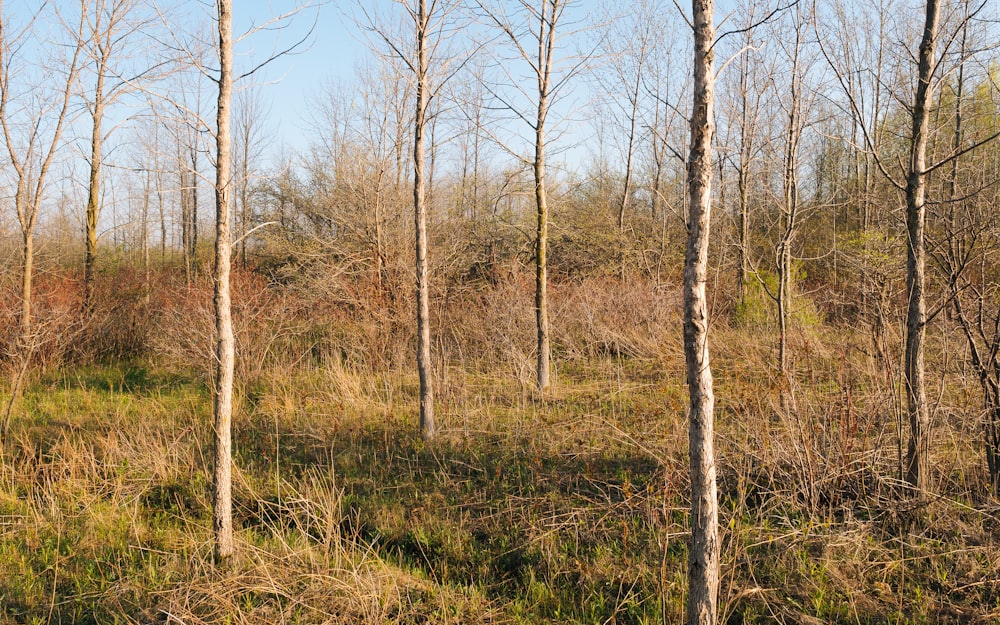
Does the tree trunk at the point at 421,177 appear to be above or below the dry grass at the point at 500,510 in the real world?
above

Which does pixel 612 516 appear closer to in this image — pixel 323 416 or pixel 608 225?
pixel 323 416

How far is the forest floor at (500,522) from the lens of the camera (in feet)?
11.1

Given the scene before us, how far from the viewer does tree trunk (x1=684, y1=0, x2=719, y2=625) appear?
246cm

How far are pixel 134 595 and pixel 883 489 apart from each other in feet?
15.9

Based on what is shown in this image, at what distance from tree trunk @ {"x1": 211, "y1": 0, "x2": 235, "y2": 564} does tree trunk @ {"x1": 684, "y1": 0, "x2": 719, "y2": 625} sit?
257cm

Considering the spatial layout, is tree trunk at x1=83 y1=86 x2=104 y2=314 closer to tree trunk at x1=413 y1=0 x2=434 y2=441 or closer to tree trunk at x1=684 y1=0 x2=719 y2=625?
tree trunk at x1=413 y1=0 x2=434 y2=441

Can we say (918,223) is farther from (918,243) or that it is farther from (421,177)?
(421,177)

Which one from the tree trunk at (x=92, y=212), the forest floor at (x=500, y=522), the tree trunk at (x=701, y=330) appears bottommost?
the forest floor at (x=500, y=522)

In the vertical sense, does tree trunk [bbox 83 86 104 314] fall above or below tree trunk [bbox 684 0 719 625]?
above

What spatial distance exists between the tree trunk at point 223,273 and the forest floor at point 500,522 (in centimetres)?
48

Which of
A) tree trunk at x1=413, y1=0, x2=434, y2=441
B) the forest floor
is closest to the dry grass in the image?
the forest floor

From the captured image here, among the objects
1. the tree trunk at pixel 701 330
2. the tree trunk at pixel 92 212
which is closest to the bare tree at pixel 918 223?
the tree trunk at pixel 701 330

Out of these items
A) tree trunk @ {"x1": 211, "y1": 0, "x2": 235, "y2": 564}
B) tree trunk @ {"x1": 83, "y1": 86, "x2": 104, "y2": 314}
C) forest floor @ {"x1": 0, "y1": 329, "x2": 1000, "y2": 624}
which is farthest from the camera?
tree trunk @ {"x1": 83, "y1": 86, "x2": 104, "y2": 314}

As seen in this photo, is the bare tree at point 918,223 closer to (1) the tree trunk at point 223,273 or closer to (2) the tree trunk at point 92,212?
(1) the tree trunk at point 223,273
